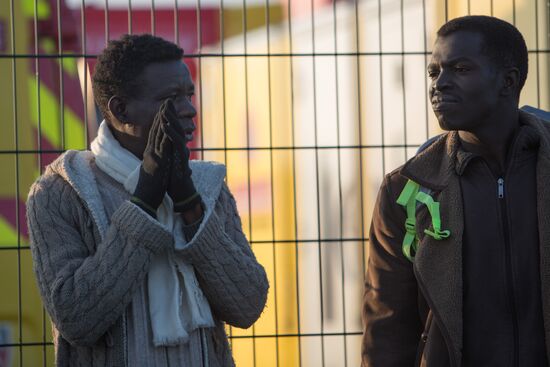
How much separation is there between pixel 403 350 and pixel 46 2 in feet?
11.2

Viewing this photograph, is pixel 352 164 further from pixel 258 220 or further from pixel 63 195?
pixel 63 195

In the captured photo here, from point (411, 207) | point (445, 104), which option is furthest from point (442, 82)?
point (411, 207)

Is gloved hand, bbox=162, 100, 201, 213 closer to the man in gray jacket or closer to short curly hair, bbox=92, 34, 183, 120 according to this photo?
the man in gray jacket

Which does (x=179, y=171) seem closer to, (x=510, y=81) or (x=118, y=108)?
(x=118, y=108)

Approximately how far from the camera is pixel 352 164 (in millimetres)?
5918

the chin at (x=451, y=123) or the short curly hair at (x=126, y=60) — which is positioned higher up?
the short curly hair at (x=126, y=60)

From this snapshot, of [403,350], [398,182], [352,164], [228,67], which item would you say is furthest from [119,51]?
[228,67]

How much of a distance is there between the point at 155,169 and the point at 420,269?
74 centimetres

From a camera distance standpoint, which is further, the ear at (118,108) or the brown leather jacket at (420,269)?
the ear at (118,108)

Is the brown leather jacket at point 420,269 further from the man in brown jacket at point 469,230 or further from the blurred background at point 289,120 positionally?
the blurred background at point 289,120

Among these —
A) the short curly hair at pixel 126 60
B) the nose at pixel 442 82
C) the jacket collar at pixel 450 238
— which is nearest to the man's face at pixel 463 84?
the nose at pixel 442 82

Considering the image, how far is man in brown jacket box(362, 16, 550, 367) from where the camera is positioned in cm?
313

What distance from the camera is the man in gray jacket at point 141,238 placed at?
338 centimetres

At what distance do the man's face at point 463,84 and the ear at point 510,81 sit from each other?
31 mm
